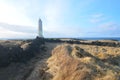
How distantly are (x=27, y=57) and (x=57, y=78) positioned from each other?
507 inches

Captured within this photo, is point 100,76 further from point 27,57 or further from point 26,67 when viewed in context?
point 27,57

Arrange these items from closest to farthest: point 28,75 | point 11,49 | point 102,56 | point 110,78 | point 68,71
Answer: point 110,78 → point 68,71 → point 28,75 → point 102,56 → point 11,49

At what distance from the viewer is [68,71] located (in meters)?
18.0

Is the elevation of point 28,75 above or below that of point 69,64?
below

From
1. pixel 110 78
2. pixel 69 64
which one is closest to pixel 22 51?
pixel 69 64

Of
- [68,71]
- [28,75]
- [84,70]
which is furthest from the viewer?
[28,75]

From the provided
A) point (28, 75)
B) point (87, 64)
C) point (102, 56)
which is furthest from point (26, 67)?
point (87, 64)

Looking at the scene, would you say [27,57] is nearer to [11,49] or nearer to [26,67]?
[11,49]

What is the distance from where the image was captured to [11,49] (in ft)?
95.7

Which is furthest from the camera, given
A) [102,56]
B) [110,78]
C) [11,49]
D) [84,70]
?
[11,49]

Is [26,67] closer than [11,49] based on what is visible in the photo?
Yes

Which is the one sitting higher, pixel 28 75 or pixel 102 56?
pixel 102 56

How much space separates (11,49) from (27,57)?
2.49m

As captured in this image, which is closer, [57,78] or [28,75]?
[57,78]
